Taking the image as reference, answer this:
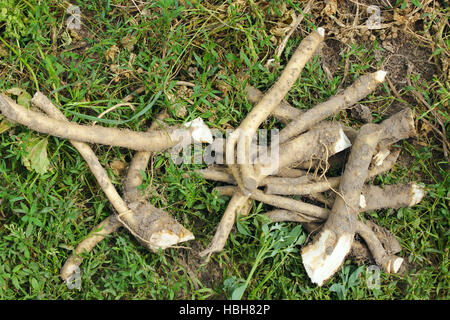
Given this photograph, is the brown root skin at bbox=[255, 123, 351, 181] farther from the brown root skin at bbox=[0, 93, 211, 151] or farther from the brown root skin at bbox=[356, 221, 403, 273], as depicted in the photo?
the brown root skin at bbox=[0, 93, 211, 151]

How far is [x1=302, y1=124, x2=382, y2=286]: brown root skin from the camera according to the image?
2168mm

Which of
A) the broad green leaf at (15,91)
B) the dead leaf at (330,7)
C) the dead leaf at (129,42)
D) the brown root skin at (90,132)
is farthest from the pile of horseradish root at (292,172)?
the dead leaf at (129,42)

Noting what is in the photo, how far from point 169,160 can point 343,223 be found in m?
0.94

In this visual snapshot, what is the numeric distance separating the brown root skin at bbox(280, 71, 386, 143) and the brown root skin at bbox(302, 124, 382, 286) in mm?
193

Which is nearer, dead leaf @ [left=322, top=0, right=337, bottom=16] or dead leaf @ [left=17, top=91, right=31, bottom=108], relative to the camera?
dead leaf @ [left=17, top=91, right=31, bottom=108]

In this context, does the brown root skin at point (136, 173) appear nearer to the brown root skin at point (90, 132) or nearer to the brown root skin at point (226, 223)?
the brown root skin at point (90, 132)

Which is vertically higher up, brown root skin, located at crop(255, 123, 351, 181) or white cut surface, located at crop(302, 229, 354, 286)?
brown root skin, located at crop(255, 123, 351, 181)

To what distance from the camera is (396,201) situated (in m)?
2.30

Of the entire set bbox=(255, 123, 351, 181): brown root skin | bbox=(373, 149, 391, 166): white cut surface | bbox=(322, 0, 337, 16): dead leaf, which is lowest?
bbox=(373, 149, 391, 166): white cut surface

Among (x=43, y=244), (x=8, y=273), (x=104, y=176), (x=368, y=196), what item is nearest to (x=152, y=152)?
(x=104, y=176)

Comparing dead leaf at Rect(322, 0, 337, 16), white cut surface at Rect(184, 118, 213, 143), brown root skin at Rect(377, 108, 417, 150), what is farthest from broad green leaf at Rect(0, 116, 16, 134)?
brown root skin at Rect(377, 108, 417, 150)

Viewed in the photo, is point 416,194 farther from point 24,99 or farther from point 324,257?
point 24,99

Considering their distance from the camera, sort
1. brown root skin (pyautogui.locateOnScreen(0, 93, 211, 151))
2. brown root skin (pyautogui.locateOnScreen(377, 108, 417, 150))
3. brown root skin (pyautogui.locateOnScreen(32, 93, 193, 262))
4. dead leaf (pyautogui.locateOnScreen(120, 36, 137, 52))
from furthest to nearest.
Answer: dead leaf (pyautogui.locateOnScreen(120, 36, 137, 52)) → brown root skin (pyautogui.locateOnScreen(377, 108, 417, 150)) → brown root skin (pyautogui.locateOnScreen(32, 93, 193, 262)) → brown root skin (pyautogui.locateOnScreen(0, 93, 211, 151))

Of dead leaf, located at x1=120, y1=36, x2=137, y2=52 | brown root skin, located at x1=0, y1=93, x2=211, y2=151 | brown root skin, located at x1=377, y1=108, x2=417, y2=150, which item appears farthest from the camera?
dead leaf, located at x1=120, y1=36, x2=137, y2=52
